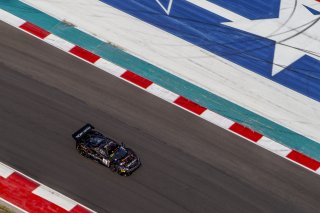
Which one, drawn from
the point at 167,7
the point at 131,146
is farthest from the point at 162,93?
the point at 167,7

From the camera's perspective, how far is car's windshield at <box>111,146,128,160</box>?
3519 centimetres

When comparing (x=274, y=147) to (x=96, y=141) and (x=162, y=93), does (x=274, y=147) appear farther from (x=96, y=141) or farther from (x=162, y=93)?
(x=96, y=141)

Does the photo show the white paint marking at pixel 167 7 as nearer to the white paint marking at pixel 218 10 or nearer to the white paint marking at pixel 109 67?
the white paint marking at pixel 218 10

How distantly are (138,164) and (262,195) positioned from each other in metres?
5.85

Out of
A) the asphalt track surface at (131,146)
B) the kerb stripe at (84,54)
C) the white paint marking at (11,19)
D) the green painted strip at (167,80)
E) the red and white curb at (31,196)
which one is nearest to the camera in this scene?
the red and white curb at (31,196)

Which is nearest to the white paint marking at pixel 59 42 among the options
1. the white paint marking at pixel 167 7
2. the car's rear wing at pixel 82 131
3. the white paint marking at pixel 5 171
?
the white paint marking at pixel 167 7

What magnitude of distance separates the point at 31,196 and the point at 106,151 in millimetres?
3925

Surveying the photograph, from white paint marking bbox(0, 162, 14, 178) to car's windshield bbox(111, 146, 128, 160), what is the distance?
15.3 feet

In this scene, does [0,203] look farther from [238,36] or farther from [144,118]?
[238,36]

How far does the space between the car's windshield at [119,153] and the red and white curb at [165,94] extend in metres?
5.15

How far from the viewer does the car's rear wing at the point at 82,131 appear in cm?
3597

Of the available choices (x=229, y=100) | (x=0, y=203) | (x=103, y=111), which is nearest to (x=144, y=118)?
(x=103, y=111)

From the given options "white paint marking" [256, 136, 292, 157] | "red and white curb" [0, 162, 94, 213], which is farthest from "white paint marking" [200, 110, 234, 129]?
"red and white curb" [0, 162, 94, 213]

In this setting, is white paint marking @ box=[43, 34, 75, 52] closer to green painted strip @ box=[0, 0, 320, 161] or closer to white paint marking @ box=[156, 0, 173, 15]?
green painted strip @ box=[0, 0, 320, 161]
